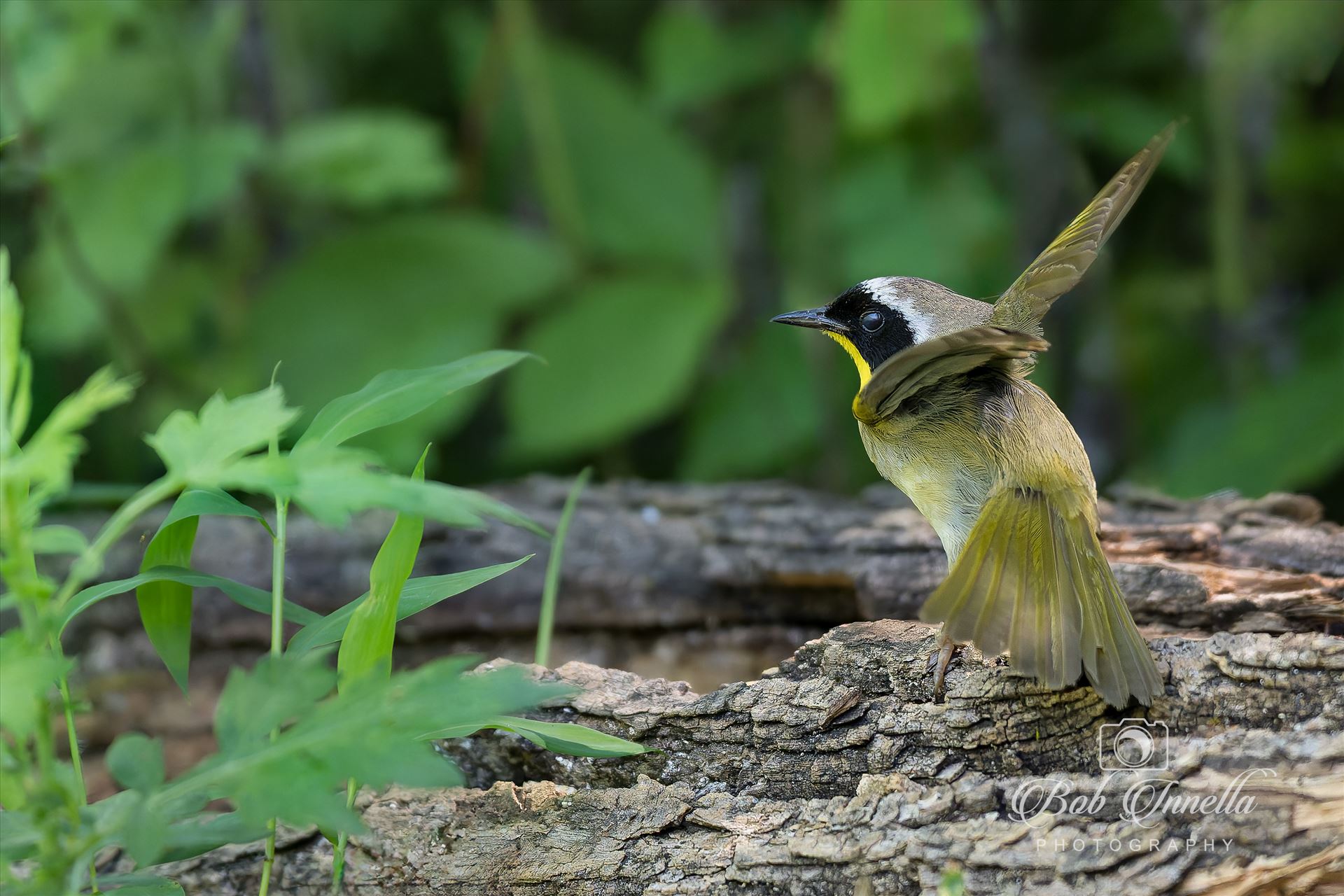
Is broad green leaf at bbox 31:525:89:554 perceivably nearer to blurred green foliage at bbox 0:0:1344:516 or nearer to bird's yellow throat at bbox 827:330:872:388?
bird's yellow throat at bbox 827:330:872:388

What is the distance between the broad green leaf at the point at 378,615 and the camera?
1506 millimetres

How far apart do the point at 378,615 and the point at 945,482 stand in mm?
1100

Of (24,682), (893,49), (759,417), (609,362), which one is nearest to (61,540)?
(24,682)

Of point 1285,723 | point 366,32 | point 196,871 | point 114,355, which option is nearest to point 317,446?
point 196,871

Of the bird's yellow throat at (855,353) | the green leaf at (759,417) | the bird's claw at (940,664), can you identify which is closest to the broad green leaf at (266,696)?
the bird's claw at (940,664)

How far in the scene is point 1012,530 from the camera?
1920 millimetres

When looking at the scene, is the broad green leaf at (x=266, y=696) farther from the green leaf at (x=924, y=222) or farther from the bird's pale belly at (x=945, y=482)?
the green leaf at (x=924, y=222)

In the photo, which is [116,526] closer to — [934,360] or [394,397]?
[394,397]

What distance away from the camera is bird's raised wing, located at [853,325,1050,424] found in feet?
5.36

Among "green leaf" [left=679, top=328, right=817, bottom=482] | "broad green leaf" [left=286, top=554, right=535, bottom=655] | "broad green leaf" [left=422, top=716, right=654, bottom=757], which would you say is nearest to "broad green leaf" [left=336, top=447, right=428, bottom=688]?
"broad green leaf" [left=286, top=554, right=535, bottom=655]

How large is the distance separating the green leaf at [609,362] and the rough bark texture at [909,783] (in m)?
1.92

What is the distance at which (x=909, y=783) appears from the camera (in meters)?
1.68

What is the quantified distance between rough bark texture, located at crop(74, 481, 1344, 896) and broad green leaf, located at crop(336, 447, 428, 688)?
1.33 feet

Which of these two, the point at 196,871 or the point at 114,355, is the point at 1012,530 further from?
the point at 114,355
